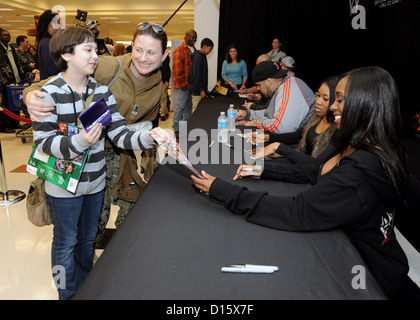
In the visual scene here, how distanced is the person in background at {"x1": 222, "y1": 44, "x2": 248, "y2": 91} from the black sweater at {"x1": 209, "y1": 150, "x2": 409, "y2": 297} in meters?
4.96

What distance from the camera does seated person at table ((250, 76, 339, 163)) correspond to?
1.90 meters

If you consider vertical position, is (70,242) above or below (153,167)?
below

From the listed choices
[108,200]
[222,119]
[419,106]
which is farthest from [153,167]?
[419,106]

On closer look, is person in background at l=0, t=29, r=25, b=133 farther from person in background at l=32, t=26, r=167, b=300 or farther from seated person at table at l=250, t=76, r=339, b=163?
seated person at table at l=250, t=76, r=339, b=163

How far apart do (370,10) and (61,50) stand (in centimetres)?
636

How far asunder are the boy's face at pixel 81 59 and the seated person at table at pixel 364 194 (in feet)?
2.75

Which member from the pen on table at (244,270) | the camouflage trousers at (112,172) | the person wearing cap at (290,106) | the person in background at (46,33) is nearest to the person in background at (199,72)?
the person in background at (46,33)

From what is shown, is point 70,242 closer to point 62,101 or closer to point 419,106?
point 62,101

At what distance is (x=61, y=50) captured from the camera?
138 centimetres

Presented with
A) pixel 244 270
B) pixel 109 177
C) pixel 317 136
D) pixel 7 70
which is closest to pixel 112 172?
pixel 109 177

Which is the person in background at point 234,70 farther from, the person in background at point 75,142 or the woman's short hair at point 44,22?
the person in background at point 75,142

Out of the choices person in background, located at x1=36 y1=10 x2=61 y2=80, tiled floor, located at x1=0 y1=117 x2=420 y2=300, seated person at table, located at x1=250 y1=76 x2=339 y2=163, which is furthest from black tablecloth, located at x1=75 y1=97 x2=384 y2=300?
person in background, located at x1=36 y1=10 x2=61 y2=80

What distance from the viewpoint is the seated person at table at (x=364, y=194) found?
3.55ft

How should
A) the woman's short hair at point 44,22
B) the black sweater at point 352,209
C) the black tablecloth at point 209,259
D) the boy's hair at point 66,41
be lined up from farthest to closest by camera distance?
1. the woman's short hair at point 44,22
2. the boy's hair at point 66,41
3. the black sweater at point 352,209
4. the black tablecloth at point 209,259
